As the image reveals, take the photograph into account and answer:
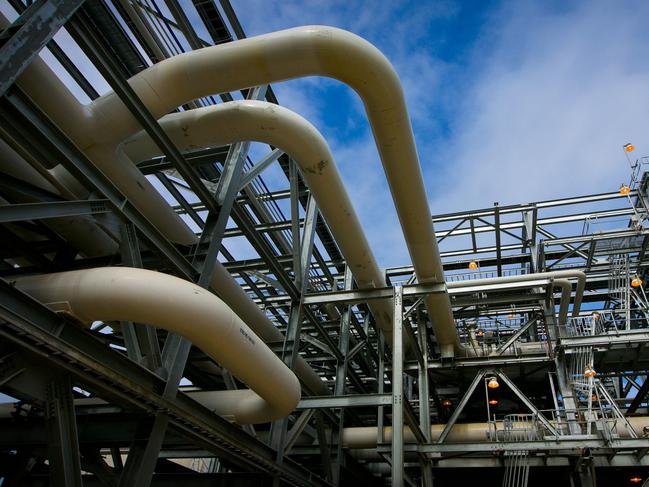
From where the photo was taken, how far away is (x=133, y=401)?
16.5ft

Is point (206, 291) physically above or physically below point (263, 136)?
below

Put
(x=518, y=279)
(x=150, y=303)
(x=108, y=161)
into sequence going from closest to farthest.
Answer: (x=150, y=303), (x=108, y=161), (x=518, y=279)

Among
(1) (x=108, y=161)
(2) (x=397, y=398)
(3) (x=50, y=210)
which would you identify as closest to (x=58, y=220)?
(1) (x=108, y=161)

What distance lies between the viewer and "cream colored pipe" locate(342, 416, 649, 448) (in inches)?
434

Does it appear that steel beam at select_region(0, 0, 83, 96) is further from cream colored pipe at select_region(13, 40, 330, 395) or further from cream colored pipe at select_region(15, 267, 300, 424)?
cream colored pipe at select_region(15, 267, 300, 424)

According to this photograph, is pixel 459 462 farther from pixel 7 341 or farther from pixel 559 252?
pixel 7 341

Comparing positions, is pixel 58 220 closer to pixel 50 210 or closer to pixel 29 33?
pixel 50 210

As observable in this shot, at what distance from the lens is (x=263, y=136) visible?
23.2 feet

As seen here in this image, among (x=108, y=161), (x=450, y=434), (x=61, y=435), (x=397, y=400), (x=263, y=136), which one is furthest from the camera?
(x=450, y=434)

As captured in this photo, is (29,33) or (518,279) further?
(518,279)

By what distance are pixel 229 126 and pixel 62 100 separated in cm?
213

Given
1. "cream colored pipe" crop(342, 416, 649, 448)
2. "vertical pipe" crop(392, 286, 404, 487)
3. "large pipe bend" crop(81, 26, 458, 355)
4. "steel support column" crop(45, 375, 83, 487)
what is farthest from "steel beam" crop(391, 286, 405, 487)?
"steel support column" crop(45, 375, 83, 487)

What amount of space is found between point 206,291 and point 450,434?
924cm

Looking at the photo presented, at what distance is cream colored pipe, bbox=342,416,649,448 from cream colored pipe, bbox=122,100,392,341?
5801mm
